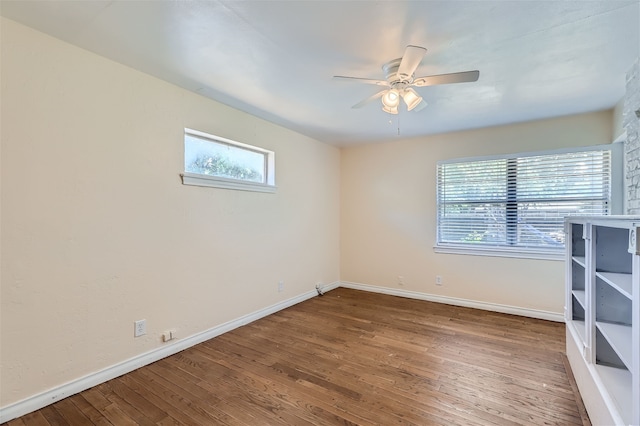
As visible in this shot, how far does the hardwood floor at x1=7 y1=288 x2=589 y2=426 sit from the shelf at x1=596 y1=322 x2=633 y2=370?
62 cm

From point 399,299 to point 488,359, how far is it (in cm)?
182

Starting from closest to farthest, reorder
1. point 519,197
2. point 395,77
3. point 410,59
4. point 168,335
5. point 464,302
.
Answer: point 410,59
point 395,77
point 168,335
point 519,197
point 464,302

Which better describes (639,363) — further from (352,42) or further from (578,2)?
(352,42)

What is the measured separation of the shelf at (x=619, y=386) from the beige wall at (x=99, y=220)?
9.76ft

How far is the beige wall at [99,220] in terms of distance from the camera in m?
1.84

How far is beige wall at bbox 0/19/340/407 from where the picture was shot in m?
1.84

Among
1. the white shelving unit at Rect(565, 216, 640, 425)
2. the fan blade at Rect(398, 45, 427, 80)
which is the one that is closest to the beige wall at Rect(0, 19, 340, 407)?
the fan blade at Rect(398, 45, 427, 80)

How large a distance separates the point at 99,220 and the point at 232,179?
1285 millimetres

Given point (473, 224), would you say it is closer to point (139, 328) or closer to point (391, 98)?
point (391, 98)

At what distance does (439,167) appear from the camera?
166 inches

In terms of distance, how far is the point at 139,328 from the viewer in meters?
2.43

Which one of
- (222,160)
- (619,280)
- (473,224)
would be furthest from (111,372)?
(473,224)

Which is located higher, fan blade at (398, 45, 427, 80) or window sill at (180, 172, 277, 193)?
fan blade at (398, 45, 427, 80)

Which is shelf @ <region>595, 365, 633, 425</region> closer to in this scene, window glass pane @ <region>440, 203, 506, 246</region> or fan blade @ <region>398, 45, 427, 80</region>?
fan blade @ <region>398, 45, 427, 80</region>
